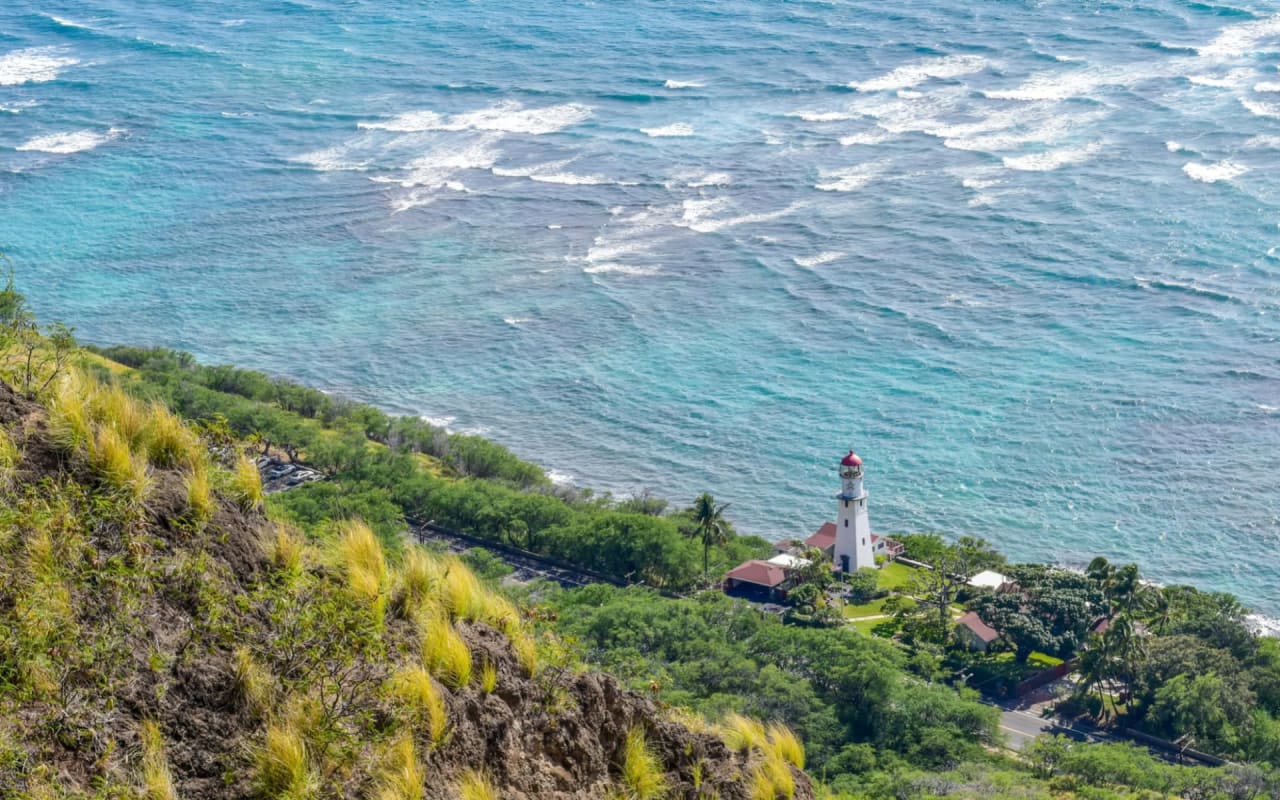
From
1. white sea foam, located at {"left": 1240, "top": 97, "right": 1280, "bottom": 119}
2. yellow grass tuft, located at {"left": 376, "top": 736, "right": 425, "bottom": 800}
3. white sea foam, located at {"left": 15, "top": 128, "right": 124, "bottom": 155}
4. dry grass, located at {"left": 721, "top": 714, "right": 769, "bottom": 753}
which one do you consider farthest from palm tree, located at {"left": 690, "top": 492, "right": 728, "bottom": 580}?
white sea foam, located at {"left": 15, "top": 128, "right": 124, "bottom": 155}

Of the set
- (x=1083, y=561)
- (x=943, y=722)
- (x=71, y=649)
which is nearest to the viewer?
(x=71, y=649)

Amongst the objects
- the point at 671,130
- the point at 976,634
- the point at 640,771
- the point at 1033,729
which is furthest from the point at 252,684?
the point at 671,130

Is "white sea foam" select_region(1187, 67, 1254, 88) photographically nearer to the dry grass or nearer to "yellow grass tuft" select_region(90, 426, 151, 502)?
the dry grass

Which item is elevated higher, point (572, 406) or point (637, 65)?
point (637, 65)

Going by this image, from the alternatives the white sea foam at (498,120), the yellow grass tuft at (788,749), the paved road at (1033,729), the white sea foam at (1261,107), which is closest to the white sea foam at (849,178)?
the white sea foam at (498,120)

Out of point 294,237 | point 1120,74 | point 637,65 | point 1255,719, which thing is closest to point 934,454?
point 1255,719

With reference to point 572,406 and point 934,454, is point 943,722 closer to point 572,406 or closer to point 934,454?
point 934,454

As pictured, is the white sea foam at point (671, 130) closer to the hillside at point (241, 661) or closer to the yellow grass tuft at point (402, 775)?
the hillside at point (241, 661)

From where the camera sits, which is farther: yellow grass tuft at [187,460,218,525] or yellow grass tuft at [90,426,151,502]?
yellow grass tuft at [187,460,218,525]
